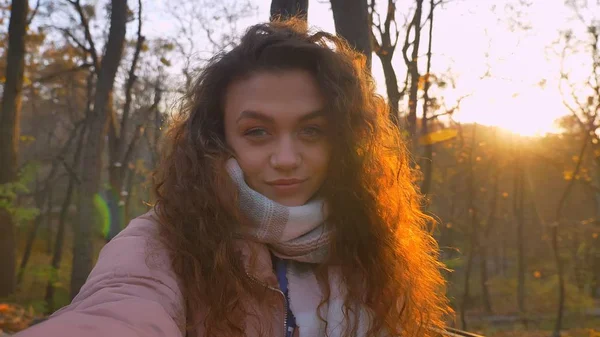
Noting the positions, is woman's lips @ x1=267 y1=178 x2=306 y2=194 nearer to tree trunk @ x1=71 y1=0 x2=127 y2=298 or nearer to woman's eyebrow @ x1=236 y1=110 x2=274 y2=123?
woman's eyebrow @ x1=236 y1=110 x2=274 y2=123

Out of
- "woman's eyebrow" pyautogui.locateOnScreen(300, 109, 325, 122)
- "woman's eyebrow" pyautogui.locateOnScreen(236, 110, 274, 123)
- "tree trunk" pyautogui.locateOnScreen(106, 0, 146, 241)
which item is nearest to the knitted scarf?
"woman's eyebrow" pyautogui.locateOnScreen(236, 110, 274, 123)

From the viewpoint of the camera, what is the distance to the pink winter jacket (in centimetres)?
120

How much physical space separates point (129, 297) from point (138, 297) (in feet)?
0.10

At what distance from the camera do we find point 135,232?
168 centimetres

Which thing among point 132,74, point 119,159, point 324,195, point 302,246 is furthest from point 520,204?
point 302,246

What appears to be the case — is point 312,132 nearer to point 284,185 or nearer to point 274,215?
point 284,185

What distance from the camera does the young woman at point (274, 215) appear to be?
1.66 m

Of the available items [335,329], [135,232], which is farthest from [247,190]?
[335,329]

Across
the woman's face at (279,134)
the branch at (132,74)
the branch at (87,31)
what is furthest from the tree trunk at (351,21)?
the branch at (132,74)

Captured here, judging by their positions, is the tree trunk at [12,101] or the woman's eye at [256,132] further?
the tree trunk at [12,101]

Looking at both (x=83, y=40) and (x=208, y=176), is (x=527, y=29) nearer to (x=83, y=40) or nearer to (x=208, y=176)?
(x=83, y=40)

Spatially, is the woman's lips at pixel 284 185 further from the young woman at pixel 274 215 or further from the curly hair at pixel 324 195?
the curly hair at pixel 324 195

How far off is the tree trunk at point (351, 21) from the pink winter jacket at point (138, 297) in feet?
6.06

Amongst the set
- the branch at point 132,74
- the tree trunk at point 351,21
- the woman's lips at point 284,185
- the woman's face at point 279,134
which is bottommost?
the woman's lips at point 284,185
